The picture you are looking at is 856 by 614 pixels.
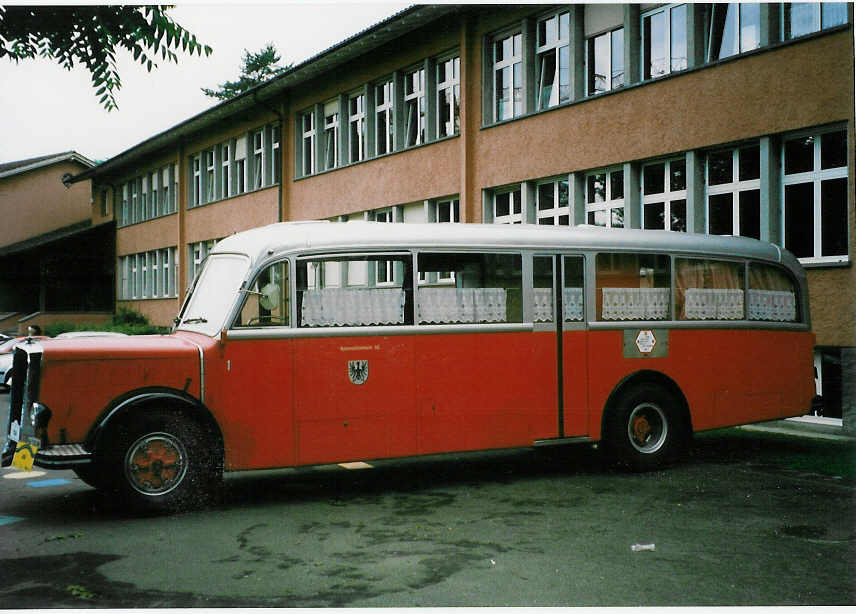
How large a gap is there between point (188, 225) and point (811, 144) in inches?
988

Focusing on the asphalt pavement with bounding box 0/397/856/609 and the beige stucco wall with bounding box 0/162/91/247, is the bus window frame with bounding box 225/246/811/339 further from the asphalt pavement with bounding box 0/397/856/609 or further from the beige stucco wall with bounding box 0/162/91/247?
the beige stucco wall with bounding box 0/162/91/247

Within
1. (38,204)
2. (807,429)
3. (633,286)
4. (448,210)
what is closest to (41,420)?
(633,286)

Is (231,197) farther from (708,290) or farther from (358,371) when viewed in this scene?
(358,371)

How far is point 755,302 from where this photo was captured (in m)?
10.1

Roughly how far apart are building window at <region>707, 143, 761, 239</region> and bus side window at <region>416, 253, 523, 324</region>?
6.15 metres

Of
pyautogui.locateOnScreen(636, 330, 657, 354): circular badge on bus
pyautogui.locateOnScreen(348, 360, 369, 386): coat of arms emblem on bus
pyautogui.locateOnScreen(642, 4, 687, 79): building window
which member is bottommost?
pyautogui.locateOnScreen(348, 360, 369, 386): coat of arms emblem on bus

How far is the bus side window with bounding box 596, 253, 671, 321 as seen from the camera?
30.1 ft

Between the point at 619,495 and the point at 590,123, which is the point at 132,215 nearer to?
the point at 590,123

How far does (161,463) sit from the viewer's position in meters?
7.21

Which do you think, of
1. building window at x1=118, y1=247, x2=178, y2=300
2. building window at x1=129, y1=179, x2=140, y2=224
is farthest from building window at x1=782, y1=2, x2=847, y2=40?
building window at x1=129, y1=179, x2=140, y2=224

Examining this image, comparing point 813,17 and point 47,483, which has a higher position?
point 813,17

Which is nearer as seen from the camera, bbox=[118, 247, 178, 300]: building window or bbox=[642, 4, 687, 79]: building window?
bbox=[642, 4, 687, 79]: building window

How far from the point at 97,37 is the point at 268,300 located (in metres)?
2.46

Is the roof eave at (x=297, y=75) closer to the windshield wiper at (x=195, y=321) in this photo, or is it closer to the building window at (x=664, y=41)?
the building window at (x=664, y=41)
